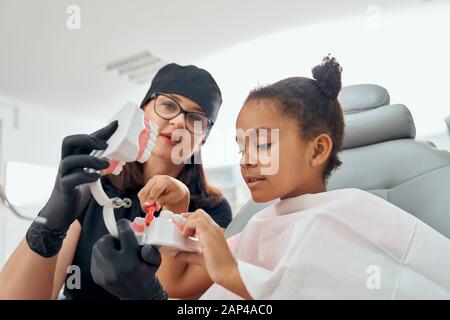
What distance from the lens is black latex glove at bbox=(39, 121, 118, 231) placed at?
0.44 meters

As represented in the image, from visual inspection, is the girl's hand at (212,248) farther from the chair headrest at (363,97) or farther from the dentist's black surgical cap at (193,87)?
the chair headrest at (363,97)

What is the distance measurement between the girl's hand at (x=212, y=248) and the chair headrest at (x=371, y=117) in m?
0.40

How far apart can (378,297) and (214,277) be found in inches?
8.2

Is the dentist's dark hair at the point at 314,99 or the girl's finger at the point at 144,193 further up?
the dentist's dark hair at the point at 314,99

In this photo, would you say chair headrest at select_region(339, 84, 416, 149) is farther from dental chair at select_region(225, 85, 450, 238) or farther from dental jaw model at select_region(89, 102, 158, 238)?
dental jaw model at select_region(89, 102, 158, 238)

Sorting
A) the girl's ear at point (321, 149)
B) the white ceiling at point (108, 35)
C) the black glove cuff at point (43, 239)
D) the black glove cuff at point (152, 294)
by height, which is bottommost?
the black glove cuff at point (152, 294)

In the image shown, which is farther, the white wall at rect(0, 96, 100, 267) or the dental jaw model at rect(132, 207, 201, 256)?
the white wall at rect(0, 96, 100, 267)

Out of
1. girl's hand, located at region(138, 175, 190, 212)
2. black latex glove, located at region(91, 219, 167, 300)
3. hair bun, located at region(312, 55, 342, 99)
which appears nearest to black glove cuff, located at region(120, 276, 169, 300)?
black latex glove, located at region(91, 219, 167, 300)

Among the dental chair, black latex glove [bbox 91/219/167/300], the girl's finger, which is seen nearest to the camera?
black latex glove [bbox 91/219/167/300]

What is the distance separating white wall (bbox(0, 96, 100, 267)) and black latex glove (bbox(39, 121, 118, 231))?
84mm

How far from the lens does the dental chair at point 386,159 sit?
67 cm

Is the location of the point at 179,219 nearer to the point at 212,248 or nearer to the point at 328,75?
the point at 212,248

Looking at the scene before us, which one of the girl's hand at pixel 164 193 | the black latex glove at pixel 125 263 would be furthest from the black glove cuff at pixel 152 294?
the girl's hand at pixel 164 193

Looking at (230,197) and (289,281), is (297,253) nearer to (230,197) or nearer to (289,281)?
(289,281)
